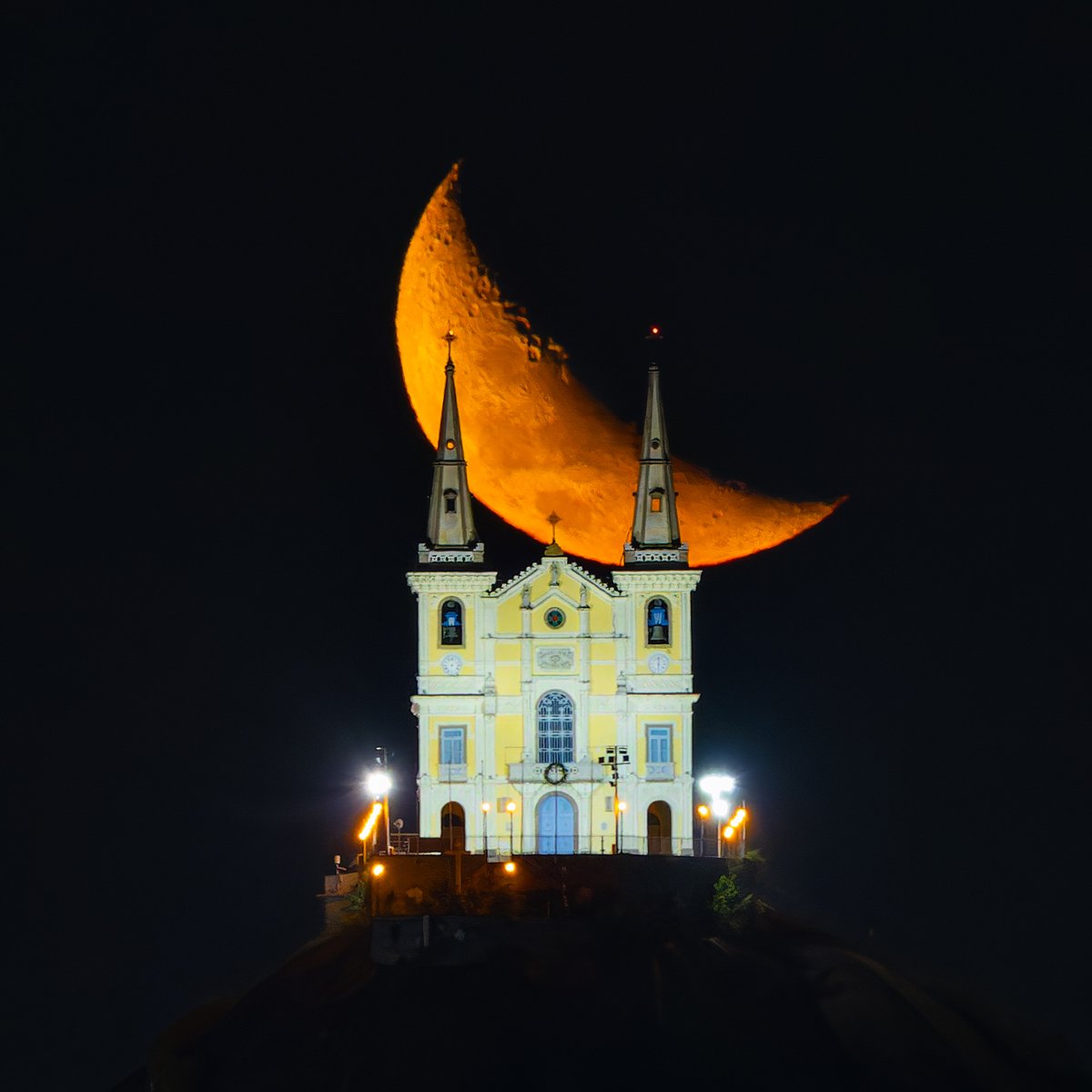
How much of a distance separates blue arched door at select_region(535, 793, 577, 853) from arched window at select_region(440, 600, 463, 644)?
272 inches

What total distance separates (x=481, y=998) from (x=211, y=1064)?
32.4ft

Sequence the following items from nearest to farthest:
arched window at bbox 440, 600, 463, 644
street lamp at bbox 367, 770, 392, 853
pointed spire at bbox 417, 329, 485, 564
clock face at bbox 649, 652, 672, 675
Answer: street lamp at bbox 367, 770, 392, 853, clock face at bbox 649, 652, 672, 675, arched window at bbox 440, 600, 463, 644, pointed spire at bbox 417, 329, 485, 564

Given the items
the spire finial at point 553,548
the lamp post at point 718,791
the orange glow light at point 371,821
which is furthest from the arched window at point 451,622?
the lamp post at point 718,791

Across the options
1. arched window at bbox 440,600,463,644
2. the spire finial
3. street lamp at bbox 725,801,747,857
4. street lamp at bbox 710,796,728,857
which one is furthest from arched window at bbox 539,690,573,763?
street lamp at bbox 725,801,747,857

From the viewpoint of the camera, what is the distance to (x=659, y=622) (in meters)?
126

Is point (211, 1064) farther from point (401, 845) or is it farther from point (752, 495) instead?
point (752, 495)

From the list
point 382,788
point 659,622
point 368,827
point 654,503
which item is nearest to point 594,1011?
point 368,827

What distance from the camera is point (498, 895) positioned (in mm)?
118188

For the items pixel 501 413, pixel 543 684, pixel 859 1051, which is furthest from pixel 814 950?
pixel 501 413

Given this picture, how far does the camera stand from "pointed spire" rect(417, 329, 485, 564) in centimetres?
12581

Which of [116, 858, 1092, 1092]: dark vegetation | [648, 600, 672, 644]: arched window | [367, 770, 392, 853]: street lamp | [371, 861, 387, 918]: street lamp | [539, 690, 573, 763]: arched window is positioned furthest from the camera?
[648, 600, 672, 644]: arched window

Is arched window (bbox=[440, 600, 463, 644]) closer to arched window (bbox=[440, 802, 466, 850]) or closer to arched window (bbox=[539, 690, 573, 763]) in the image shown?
arched window (bbox=[539, 690, 573, 763])

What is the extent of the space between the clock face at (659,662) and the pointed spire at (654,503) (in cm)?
341

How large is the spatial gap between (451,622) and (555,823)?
8456 millimetres
